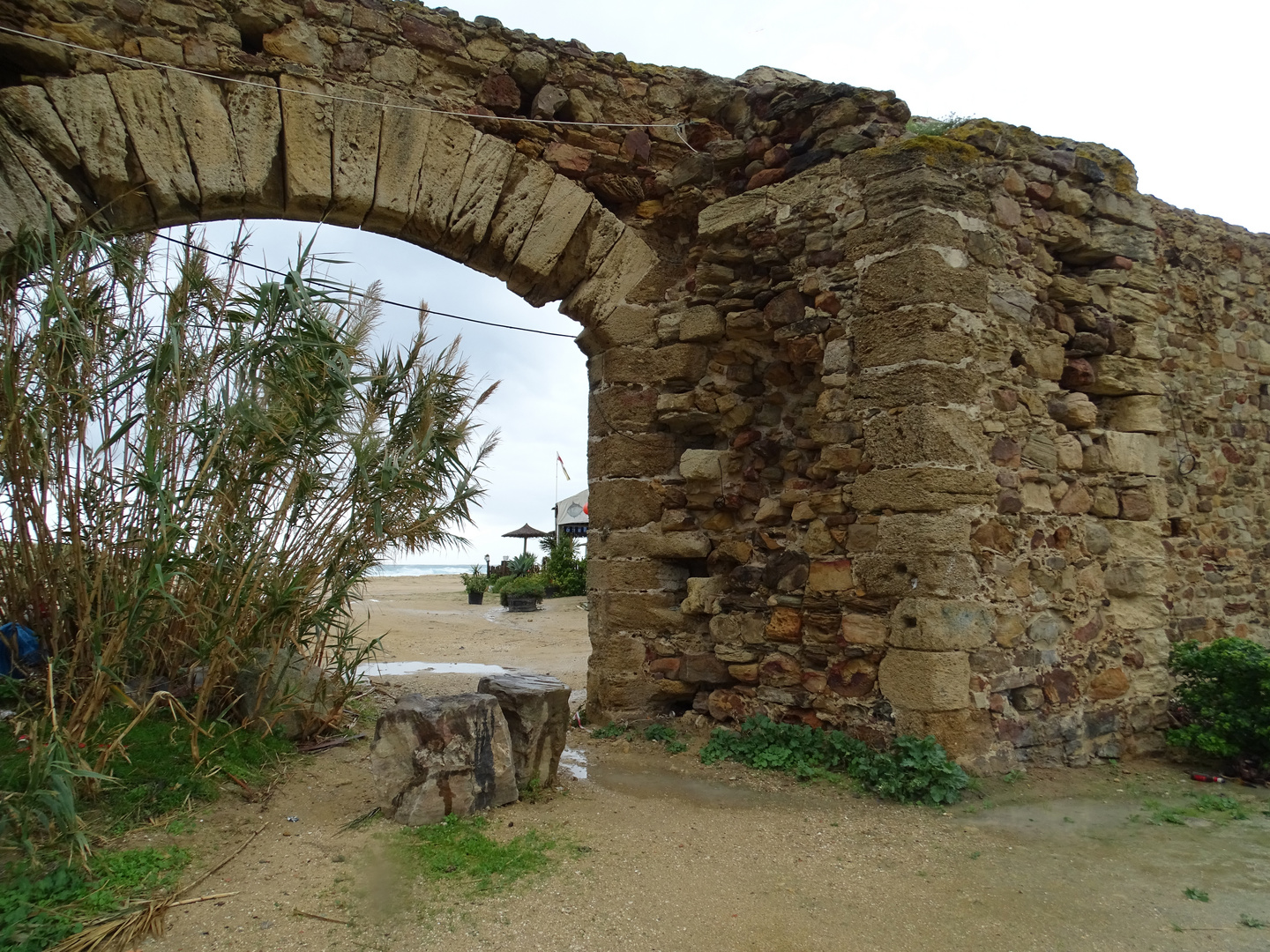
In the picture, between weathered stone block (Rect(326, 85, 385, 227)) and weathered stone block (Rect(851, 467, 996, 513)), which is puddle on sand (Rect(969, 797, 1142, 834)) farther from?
weathered stone block (Rect(326, 85, 385, 227))

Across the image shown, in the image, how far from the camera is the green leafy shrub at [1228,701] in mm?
3875

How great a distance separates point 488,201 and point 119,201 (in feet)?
5.98

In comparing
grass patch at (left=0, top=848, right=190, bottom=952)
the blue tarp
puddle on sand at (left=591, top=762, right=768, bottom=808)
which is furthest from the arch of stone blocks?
grass patch at (left=0, top=848, right=190, bottom=952)

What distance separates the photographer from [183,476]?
3.53 m

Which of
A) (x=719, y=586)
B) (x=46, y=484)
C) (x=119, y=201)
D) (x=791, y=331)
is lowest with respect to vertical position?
(x=719, y=586)

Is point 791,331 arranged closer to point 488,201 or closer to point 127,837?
point 488,201

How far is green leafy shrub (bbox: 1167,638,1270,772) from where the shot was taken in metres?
3.88

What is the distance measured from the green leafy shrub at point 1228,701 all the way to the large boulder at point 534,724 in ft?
9.77

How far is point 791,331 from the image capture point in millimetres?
4340

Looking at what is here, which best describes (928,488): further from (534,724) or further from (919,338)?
(534,724)

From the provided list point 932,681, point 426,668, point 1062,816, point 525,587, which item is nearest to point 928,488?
point 932,681

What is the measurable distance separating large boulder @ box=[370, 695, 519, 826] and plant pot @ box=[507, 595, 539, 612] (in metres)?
10.4

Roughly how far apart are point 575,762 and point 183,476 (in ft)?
7.18

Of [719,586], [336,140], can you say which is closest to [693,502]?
[719,586]
